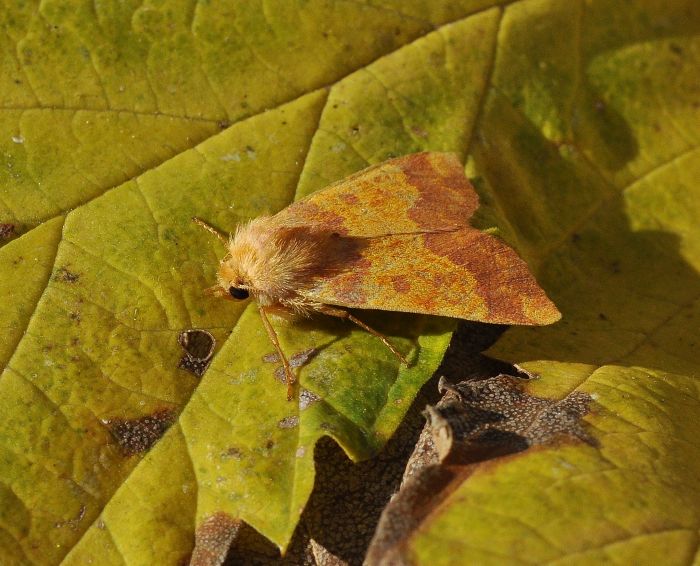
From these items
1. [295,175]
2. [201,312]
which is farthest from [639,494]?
[295,175]

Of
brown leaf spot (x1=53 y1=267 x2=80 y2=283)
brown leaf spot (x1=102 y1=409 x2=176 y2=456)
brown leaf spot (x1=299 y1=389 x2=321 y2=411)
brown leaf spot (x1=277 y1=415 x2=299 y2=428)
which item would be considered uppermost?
brown leaf spot (x1=53 y1=267 x2=80 y2=283)

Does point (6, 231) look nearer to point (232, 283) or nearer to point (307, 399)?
point (232, 283)

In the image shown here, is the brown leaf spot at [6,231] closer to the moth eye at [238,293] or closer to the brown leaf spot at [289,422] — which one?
the moth eye at [238,293]

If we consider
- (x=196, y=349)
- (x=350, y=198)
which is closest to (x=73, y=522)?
(x=196, y=349)

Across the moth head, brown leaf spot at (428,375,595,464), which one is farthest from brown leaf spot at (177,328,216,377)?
brown leaf spot at (428,375,595,464)

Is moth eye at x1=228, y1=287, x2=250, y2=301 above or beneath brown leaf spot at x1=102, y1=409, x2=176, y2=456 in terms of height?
above

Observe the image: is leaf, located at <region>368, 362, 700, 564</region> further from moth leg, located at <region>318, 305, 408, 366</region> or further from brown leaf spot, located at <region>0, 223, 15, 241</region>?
brown leaf spot, located at <region>0, 223, 15, 241</region>
